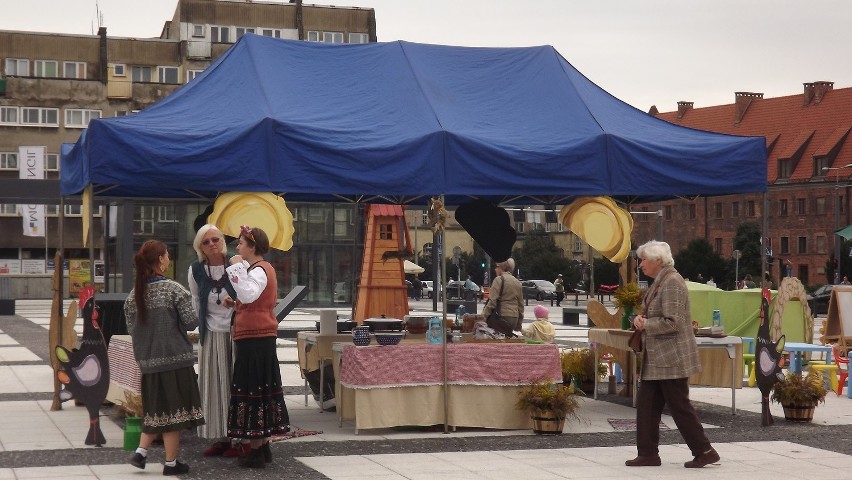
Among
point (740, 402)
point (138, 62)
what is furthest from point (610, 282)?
point (740, 402)

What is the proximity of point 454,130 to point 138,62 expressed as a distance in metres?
67.0

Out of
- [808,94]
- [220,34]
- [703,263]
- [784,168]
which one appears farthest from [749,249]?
[220,34]

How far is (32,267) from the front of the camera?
7150 cm

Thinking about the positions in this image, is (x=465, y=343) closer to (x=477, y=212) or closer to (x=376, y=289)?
(x=477, y=212)

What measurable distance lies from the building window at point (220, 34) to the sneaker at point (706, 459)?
69.2m

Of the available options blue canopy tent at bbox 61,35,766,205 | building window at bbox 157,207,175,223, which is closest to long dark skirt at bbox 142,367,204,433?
blue canopy tent at bbox 61,35,766,205

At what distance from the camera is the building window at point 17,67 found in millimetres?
75562

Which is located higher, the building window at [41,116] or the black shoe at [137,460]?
the building window at [41,116]

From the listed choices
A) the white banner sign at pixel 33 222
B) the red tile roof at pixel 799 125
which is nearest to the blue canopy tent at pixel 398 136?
the white banner sign at pixel 33 222

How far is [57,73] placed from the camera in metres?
76.6

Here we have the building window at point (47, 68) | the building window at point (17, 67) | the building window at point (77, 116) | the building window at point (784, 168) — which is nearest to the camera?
the building window at point (77, 116)

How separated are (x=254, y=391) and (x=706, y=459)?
3.53 m

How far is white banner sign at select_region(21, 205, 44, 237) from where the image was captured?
214 feet

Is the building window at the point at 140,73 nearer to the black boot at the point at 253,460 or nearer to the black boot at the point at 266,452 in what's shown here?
the black boot at the point at 266,452
